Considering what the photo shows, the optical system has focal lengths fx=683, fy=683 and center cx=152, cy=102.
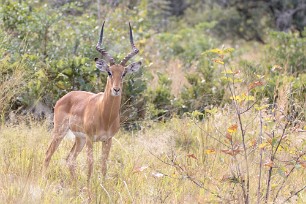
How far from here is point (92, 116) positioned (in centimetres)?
702

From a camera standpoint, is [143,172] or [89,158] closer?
[89,158]

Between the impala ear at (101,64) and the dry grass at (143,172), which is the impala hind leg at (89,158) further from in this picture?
the impala ear at (101,64)

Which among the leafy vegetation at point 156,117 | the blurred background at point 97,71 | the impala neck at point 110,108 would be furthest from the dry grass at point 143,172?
the blurred background at point 97,71

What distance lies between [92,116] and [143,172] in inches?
34.7

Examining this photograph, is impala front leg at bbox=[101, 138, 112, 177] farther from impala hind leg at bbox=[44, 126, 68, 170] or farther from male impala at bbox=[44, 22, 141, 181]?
impala hind leg at bbox=[44, 126, 68, 170]

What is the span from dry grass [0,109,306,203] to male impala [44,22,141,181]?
0.43 feet

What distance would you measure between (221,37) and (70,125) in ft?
50.2

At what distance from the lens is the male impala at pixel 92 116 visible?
6.79 m

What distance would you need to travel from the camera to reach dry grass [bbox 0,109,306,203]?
216 inches

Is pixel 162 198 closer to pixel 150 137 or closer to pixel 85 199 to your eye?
pixel 85 199

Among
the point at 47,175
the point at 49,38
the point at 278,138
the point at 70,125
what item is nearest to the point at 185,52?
the point at 49,38

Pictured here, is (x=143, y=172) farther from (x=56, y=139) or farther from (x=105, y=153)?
(x=56, y=139)

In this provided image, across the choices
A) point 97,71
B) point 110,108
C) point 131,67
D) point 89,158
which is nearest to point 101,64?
point 131,67

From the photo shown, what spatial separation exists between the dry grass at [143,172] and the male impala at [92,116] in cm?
13
